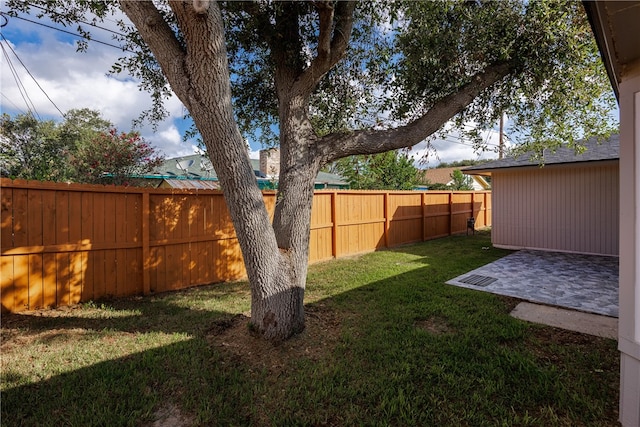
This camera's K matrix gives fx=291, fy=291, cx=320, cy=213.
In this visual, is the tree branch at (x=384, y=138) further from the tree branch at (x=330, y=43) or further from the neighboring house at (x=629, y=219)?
the neighboring house at (x=629, y=219)

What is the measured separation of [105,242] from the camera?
4387 mm

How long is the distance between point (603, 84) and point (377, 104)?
332cm

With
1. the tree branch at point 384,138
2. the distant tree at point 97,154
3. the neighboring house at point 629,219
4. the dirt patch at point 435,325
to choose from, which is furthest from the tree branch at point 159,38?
the distant tree at point 97,154

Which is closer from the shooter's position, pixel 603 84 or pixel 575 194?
pixel 603 84

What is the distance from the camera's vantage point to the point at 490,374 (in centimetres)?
260

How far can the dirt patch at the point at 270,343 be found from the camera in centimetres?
284

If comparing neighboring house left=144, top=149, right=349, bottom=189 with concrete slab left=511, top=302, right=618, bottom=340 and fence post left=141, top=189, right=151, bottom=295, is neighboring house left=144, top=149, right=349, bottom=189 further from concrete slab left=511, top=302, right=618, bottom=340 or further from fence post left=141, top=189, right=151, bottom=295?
concrete slab left=511, top=302, right=618, bottom=340

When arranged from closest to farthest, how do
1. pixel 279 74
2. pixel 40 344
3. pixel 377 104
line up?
pixel 40 344 < pixel 279 74 < pixel 377 104

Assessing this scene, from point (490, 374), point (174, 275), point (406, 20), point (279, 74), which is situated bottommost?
point (490, 374)

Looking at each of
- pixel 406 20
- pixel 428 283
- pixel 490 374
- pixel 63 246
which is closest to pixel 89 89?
pixel 63 246

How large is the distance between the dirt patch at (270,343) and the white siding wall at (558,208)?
809 centimetres

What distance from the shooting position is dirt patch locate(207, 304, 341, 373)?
284 cm

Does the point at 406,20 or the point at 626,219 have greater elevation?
the point at 406,20

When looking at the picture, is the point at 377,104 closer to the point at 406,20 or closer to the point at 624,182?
the point at 406,20
